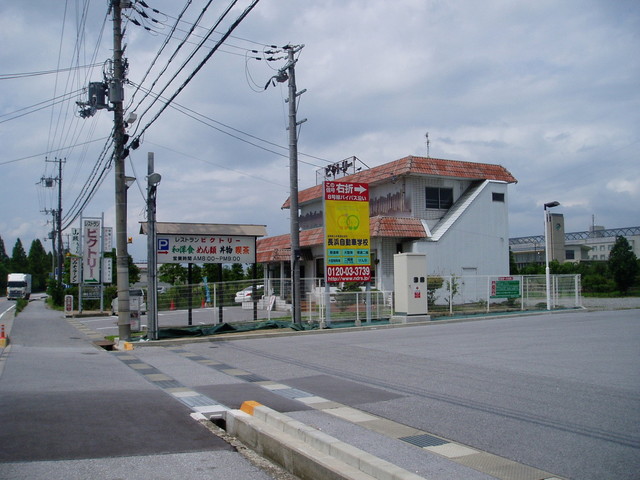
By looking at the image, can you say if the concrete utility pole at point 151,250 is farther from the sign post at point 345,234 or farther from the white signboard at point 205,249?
the sign post at point 345,234

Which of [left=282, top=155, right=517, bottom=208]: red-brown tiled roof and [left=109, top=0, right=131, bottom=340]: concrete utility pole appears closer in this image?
[left=109, top=0, right=131, bottom=340]: concrete utility pole

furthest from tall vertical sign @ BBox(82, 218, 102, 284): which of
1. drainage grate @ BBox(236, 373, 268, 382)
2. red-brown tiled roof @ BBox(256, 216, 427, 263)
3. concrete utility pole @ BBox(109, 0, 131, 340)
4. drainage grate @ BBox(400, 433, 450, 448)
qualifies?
drainage grate @ BBox(400, 433, 450, 448)

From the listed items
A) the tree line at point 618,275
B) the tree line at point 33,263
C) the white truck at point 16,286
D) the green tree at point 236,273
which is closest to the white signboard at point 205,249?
the green tree at point 236,273

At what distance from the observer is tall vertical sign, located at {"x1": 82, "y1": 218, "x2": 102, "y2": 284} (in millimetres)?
32844

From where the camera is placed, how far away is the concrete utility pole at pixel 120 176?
60.0ft

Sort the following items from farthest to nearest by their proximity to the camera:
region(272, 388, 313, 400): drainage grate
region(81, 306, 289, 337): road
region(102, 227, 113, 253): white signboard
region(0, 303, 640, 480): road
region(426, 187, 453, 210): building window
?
region(102, 227, 113, 253): white signboard, region(426, 187, 453, 210): building window, region(81, 306, 289, 337): road, region(272, 388, 313, 400): drainage grate, region(0, 303, 640, 480): road

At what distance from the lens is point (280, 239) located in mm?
35375

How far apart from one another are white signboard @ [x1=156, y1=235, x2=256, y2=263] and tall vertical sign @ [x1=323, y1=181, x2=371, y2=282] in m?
3.12

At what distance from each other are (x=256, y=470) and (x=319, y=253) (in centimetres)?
2609

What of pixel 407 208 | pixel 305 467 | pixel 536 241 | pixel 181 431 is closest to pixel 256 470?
pixel 305 467

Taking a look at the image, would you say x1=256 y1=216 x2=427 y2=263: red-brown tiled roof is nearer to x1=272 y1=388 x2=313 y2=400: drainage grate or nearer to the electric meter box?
the electric meter box

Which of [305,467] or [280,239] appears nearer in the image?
[305,467]

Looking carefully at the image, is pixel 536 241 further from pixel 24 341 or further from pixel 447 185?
pixel 24 341

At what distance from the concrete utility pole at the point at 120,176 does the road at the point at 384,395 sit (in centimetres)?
194
